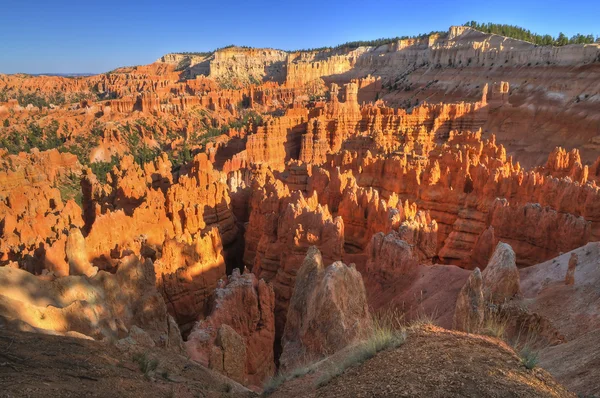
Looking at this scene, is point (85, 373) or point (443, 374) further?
point (85, 373)

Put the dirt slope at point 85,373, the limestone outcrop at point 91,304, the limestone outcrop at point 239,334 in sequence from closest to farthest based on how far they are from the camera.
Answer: the dirt slope at point 85,373
the limestone outcrop at point 91,304
the limestone outcrop at point 239,334

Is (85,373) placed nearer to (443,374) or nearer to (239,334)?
(443,374)

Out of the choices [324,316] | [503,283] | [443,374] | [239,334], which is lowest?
[239,334]

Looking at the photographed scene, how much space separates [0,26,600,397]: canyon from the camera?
748 cm

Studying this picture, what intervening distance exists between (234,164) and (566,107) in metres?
35.3

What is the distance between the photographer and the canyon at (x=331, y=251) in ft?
24.6

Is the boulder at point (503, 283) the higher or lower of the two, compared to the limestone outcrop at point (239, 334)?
higher

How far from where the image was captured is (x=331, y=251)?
15.5 m

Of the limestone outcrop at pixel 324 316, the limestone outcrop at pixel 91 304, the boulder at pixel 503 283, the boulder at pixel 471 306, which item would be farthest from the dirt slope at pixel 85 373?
the boulder at pixel 503 283

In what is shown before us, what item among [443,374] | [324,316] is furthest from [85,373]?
[324,316]

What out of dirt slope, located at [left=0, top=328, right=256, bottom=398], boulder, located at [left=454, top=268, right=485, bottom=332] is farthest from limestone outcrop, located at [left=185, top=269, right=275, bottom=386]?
boulder, located at [left=454, top=268, right=485, bottom=332]

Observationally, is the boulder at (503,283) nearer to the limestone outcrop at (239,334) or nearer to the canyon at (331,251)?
the canyon at (331,251)

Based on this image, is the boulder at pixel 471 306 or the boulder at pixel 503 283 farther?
the boulder at pixel 503 283

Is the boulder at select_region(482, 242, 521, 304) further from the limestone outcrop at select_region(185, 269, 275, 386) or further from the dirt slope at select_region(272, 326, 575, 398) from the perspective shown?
the limestone outcrop at select_region(185, 269, 275, 386)
